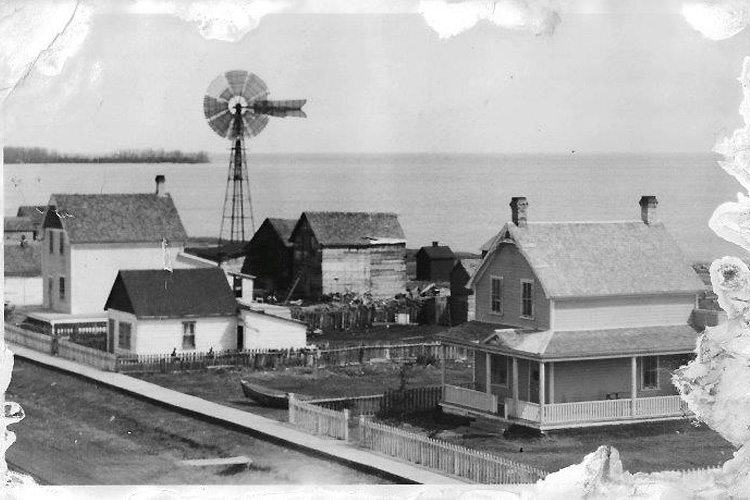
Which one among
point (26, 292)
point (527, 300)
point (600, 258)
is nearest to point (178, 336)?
point (26, 292)

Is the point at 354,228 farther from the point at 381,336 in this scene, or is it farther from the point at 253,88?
the point at 253,88

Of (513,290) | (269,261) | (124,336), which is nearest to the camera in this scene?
(513,290)

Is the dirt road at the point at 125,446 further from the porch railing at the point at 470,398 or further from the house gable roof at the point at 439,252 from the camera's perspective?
the house gable roof at the point at 439,252

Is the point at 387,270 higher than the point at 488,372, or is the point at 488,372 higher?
the point at 387,270

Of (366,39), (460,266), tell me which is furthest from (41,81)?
(460,266)

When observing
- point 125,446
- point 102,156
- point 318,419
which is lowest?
point 125,446

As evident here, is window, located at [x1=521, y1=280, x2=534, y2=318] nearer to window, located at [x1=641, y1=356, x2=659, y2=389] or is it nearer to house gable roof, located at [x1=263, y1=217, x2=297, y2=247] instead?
window, located at [x1=641, y1=356, x2=659, y2=389]

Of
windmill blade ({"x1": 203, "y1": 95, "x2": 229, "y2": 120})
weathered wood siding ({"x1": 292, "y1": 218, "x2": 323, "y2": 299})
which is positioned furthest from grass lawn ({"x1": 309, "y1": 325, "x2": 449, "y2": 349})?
windmill blade ({"x1": 203, "y1": 95, "x2": 229, "y2": 120})
